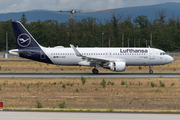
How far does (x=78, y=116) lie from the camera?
1341 centimetres

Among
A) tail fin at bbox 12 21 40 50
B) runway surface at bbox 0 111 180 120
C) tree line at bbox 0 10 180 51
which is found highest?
tree line at bbox 0 10 180 51

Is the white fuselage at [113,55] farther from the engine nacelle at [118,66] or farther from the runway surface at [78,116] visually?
the runway surface at [78,116]

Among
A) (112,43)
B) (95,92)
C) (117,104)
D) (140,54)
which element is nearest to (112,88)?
(95,92)

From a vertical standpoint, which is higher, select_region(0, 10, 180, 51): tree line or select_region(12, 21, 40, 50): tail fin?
select_region(0, 10, 180, 51): tree line

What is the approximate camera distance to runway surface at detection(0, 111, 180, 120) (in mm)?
12984

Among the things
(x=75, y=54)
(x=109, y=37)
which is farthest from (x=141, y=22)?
(x=75, y=54)

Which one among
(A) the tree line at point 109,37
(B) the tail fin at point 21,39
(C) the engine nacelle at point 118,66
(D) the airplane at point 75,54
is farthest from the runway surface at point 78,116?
(A) the tree line at point 109,37

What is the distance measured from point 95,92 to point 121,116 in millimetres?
9344

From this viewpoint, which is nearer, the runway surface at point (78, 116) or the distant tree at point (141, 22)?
the runway surface at point (78, 116)

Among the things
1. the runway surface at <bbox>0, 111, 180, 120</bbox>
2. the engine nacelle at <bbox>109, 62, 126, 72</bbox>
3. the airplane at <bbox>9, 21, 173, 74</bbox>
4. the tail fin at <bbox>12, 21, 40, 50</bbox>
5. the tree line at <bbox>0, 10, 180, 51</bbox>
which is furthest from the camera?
the tree line at <bbox>0, 10, 180, 51</bbox>

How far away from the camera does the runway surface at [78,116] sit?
13.0 metres

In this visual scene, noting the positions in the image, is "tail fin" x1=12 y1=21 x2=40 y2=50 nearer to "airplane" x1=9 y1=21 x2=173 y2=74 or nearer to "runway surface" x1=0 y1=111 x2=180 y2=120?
"airplane" x1=9 y1=21 x2=173 y2=74

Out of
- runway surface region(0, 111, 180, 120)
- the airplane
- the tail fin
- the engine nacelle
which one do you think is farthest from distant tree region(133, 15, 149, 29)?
runway surface region(0, 111, 180, 120)

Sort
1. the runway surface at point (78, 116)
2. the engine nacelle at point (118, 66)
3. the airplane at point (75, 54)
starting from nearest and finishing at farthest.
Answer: the runway surface at point (78, 116), the engine nacelle at point (118, 66), the airplane at point (75, 54)
